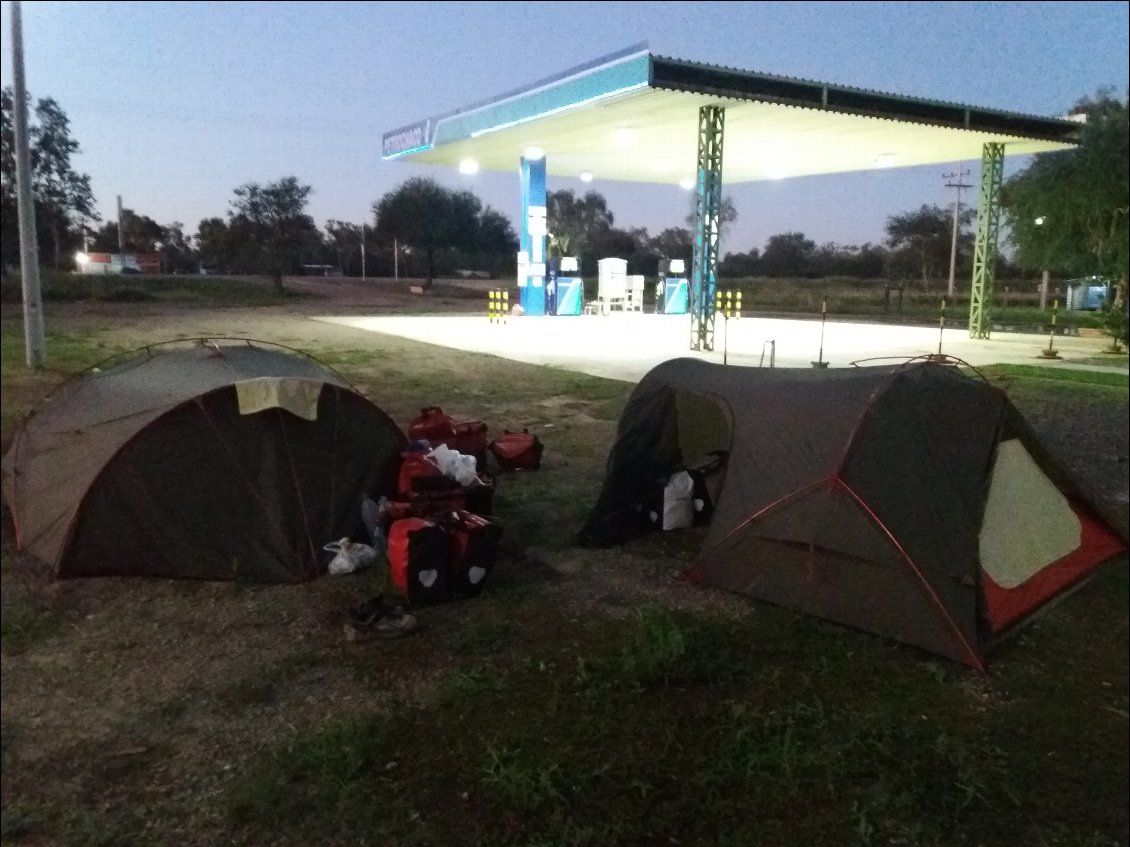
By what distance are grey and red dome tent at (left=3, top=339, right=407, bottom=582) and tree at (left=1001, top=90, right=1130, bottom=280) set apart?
21.3 meters

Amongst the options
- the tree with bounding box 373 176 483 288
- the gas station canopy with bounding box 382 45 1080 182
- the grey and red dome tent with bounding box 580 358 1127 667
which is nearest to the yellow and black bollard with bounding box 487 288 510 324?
the gas station canopy with bounding box 382 45 1080 182

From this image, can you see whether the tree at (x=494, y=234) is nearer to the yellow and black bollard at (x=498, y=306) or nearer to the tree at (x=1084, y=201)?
the yellow and black bollard at (x=498, y=306)

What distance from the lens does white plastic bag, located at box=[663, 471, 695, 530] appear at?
6.62 m

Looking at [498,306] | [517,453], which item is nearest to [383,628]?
[517,453]

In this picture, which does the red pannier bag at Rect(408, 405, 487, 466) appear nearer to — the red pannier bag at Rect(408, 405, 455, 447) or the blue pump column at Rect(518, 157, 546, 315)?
the red pannier bag at Rect(408, 405, 455, 447)

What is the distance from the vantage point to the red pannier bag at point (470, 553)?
536cm

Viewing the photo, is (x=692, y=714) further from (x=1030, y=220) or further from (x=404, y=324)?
(x=1030, y=220)

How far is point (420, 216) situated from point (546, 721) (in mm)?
50031

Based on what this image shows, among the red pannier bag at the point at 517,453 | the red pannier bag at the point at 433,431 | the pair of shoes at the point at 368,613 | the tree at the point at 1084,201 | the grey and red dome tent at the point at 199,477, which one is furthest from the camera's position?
the tree at the point at 1084,201

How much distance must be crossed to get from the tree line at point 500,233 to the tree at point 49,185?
0.14 feet


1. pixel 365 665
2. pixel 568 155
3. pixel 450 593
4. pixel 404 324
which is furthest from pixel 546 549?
pixel 568 155

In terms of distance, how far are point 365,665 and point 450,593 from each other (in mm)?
891

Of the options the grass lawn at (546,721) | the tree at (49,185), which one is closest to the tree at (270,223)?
the tree at (49,185)

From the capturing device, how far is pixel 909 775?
12.1 ft
